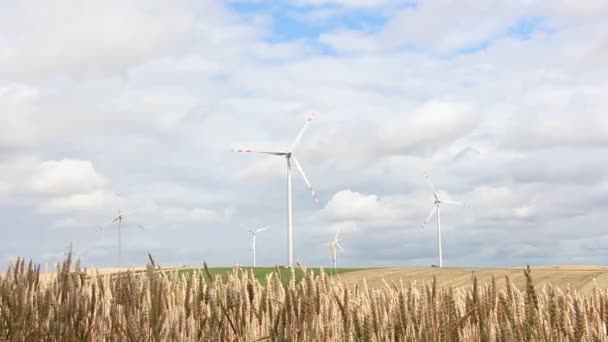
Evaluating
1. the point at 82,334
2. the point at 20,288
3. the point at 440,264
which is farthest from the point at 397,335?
the point at 440,264

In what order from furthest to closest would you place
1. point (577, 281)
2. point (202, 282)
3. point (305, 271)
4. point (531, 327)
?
point (577, 281), point (202, 282), point (305, 271), point (531, 327)

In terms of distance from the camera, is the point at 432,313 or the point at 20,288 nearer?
the point at 432,313

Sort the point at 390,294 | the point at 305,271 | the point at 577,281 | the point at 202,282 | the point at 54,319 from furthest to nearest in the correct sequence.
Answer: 1. the point at 577,281
2. the point at 390,294
3. the point at 202,282
4. the point at 54,319
5. the point at 305,271

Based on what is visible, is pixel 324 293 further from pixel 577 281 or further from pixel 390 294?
pixel 577 281

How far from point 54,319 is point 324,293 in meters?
2.50

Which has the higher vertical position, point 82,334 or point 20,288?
point 20,288

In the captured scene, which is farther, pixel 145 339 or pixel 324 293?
pixel 324 293

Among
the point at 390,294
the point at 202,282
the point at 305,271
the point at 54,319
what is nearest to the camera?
A: the point at 305,271

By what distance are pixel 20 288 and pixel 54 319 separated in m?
0.43

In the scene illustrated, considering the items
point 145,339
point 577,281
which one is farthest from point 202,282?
point 577,281

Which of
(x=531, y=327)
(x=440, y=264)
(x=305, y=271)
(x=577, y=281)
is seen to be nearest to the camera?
(x=531, y=327)

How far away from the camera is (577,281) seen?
1785 inches

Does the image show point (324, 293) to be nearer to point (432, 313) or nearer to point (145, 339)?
point (432, 313)

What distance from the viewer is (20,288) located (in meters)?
6.52
